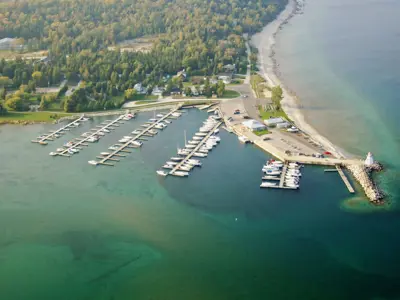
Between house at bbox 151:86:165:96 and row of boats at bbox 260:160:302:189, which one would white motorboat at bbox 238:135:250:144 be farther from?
house at bbox 151:86:165:96

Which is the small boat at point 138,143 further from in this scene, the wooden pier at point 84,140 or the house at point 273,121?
the house at point 273,121

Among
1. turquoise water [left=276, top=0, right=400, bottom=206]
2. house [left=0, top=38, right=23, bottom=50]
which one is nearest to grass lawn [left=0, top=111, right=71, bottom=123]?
turquoise water [left=276, top=0, right=400, bottom=206]

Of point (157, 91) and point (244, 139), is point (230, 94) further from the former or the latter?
point (244, 139)

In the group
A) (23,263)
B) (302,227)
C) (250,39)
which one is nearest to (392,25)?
(250,39)

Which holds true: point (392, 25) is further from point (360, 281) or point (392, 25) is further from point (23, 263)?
point (23, 263)

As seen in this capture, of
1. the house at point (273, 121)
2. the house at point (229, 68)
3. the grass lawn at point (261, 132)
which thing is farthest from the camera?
the house at point (229, 68)

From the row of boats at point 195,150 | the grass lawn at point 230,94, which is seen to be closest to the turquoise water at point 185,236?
the row of boats at point 195,150

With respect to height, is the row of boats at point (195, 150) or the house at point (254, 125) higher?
the house at point (254, 125)

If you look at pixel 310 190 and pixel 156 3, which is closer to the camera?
pixel 310 190
